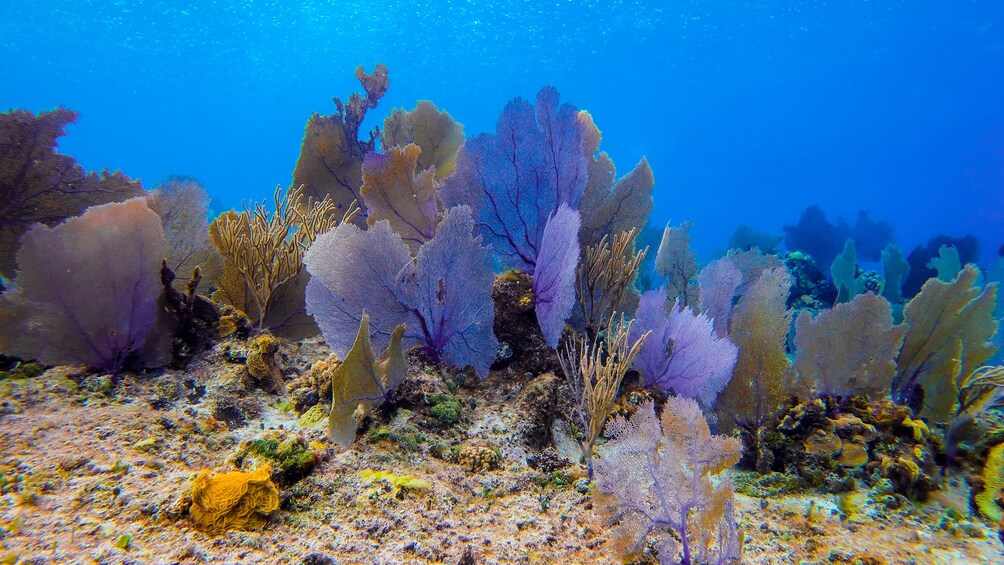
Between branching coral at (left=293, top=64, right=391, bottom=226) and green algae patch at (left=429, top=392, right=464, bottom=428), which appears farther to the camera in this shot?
branching coral at (left=293, top=64, right=391, bottom=226)

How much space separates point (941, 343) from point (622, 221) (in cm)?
268

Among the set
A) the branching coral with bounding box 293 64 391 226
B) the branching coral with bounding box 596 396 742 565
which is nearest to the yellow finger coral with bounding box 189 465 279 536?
the branching coral with bounding box 596 396 742 565

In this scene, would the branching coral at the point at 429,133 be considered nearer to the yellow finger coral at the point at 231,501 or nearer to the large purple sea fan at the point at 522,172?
the large purple sea fan at the point at 522,172

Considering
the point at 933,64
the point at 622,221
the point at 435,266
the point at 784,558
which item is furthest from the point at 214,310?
the point at 933,64

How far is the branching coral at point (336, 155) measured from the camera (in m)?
5.68

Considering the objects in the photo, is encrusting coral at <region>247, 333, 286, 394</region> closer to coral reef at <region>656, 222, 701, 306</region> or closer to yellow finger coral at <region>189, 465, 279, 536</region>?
yellow finger coral at <region>189, 465, 279, 536</region>

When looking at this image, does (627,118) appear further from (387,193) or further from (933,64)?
(387,193)

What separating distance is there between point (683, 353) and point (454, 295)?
5.91 ft

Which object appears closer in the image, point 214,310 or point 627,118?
point 214,310

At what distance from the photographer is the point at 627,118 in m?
83.2

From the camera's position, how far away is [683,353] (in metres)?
3.23

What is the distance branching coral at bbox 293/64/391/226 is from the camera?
5676 millimetres

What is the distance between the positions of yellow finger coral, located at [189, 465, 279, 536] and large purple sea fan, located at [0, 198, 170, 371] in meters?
1.71

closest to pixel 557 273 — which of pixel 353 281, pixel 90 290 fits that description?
pixel 353 281
